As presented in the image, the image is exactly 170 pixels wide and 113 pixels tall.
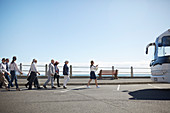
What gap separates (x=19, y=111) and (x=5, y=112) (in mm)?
332

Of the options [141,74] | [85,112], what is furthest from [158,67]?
[141,74]

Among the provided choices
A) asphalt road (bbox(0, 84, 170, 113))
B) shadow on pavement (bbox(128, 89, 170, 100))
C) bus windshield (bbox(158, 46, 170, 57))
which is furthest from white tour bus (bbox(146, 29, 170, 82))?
asphalt road (bbox(0, 84, 170, 113))

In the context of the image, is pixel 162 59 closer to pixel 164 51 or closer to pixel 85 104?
pixel 164 51

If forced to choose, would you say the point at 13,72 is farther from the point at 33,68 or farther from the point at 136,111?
the point at 136,111

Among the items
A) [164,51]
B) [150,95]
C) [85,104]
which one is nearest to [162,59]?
[164,51]

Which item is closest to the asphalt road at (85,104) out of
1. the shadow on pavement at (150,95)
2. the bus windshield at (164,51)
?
the shadow on pavement at (150,95)

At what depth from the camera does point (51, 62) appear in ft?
41.3

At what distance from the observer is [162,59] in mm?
9922

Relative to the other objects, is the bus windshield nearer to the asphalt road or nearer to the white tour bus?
the white tour bus

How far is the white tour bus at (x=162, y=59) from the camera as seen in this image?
A: 31.2 ft

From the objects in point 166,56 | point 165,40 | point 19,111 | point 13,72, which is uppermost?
point 165,40

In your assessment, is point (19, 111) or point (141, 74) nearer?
point (19, 111)

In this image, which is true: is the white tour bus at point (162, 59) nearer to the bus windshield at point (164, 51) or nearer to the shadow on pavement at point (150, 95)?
the bus windshield at point (164, 51)

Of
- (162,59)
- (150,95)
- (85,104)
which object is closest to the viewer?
(85,104)
